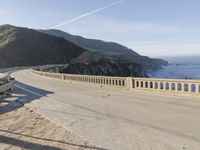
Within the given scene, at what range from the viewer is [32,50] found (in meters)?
120

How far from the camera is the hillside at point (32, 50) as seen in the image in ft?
347

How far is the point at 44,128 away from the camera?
7.87m

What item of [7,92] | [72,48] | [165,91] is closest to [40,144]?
[165,91]

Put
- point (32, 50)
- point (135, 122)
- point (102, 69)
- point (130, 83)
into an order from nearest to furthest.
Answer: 1. point (135, 122)
2. point (130, 83)
3. point (102, 69)
4. point (32, 50)

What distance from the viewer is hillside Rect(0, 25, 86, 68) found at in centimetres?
10564

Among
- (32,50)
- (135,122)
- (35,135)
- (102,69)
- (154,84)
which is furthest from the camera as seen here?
(32,50)

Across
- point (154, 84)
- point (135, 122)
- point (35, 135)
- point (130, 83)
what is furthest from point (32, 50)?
point (35, 135)

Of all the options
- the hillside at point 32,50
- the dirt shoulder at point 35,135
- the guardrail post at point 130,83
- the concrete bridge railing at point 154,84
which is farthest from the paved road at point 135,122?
the hillside at point 32,50

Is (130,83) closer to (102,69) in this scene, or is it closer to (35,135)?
(35,135)

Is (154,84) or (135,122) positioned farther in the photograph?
(154,84)

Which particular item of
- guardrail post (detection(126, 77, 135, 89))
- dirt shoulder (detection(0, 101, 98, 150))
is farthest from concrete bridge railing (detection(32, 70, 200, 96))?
dirt shoulder (detection(0, 101, 98, 150))

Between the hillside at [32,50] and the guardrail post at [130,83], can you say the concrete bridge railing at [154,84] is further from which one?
the hillside at [32,50]

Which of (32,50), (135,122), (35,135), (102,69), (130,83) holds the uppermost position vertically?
(32,50)

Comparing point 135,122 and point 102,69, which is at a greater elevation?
point 135,122
